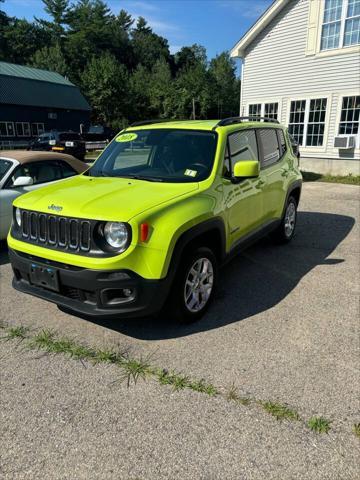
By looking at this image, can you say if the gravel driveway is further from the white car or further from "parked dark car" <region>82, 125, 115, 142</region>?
"parked dark car" <region>82, 125, 115, 142</region>

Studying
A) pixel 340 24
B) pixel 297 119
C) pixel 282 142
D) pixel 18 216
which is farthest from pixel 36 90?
pixel 18 216

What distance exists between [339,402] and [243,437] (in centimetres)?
77

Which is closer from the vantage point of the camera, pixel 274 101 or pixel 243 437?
pixel 243 437

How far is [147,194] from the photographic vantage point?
3.39 m

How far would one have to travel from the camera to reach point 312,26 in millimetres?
14094

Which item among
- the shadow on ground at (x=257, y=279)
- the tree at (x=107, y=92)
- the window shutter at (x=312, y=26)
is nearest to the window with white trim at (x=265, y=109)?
the window shutter at (x=312, y=26)

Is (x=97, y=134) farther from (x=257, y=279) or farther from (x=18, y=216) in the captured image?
(x=18, y=216)

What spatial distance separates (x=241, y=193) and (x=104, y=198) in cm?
163

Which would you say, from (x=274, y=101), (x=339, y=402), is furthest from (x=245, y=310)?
(x=274, y=101)

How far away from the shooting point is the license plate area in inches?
126

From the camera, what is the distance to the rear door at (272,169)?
4957 mm

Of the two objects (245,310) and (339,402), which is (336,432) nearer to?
(339,402)

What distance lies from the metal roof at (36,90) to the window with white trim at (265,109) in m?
29.4

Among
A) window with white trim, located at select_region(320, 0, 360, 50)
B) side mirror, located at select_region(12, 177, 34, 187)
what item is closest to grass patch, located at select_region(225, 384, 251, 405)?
side mirror, located at select_region(12, 177, 34, 187)
